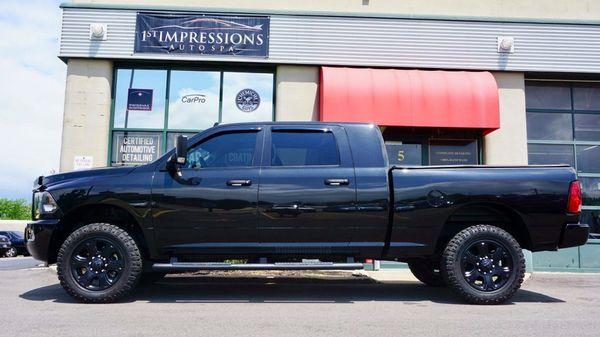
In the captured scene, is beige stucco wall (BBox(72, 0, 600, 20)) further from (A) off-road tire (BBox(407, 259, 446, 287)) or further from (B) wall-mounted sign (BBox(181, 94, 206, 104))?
(A) off-road tire (BBox(407, 259, 446, 287))

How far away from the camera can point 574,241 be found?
593cm

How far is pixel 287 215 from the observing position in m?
5.73

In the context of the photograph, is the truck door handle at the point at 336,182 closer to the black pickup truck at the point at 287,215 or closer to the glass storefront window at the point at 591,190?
the black pickup truck at the point at 287,215

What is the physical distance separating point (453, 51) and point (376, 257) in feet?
24.1

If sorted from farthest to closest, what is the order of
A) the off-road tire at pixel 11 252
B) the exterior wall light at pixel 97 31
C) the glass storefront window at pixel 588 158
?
the off-road tire at pixel 11 252, the glass storefront window at pixel 588 158, the exterior wall light at pixel 97 31

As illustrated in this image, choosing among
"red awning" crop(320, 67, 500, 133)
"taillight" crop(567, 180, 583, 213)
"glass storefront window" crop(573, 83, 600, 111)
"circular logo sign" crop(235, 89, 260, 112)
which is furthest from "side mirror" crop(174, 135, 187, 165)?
"glass storefront window" crop(573, 83, 600, 111)

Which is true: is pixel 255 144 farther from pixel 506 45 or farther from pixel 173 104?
pixel 506 45

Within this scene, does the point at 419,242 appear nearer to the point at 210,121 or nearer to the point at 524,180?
the point at 524,180

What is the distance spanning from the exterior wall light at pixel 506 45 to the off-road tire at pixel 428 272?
668 cm

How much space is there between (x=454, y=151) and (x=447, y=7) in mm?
3441

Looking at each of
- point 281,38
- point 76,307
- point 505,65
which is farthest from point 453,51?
point 76,307

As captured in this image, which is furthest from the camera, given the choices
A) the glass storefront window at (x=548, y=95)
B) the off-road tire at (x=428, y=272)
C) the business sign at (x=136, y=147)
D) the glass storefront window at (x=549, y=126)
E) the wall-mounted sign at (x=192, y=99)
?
the glass storefront window at (x=548, y=95)

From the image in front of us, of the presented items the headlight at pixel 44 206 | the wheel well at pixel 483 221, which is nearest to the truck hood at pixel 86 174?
the headlight at pixel 44 206

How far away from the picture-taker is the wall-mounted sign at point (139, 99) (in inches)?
456
